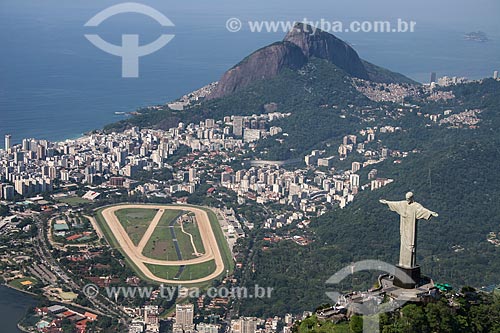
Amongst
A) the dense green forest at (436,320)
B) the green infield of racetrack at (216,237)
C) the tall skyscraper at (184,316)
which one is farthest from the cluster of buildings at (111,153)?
the dense green forest at (436,320)

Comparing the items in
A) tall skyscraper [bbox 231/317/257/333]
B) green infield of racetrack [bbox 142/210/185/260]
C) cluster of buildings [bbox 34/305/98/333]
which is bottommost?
cluster of buildings [bbox 34/305/98/333]

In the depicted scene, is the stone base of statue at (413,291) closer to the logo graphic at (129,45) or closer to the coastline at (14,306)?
the coastline at (14,306)

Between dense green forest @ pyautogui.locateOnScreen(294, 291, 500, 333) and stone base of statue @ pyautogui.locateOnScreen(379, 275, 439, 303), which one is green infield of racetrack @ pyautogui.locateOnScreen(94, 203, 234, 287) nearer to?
stone base of statue @ pyautogui.locateOnScreen(379, 275, 439, 303)

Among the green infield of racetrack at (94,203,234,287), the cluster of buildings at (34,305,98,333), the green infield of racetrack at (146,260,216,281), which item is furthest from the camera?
the green infield of racetrack at (94,203,234,287)

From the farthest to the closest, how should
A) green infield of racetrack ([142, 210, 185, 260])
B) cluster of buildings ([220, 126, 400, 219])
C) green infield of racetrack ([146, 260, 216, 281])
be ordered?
1. cluster of buildings ([220, 126, 400, 219])
2. green infield of racetrack ([142, 210, 185, 260])
3. green infield of racetrack ([146, 260, 216, 281])

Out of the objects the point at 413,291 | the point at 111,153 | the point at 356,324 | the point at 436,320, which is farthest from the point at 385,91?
the point at 356,324

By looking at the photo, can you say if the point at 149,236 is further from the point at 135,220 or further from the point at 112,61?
the point at 112,61

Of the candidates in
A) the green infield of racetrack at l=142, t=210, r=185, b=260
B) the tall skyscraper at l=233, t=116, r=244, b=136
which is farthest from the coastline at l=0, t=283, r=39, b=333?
the tall skyscraper at l=233, t=116, r=244, b=136
